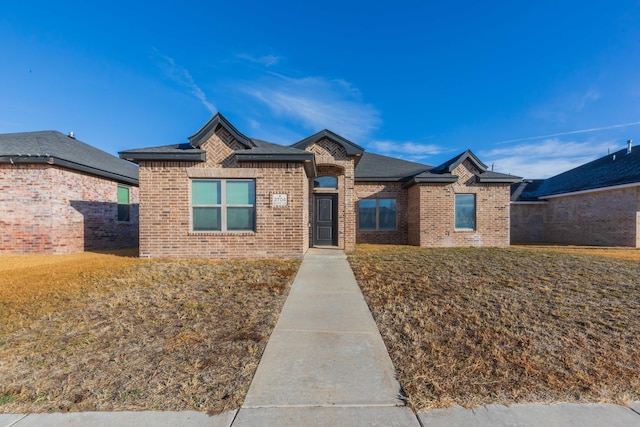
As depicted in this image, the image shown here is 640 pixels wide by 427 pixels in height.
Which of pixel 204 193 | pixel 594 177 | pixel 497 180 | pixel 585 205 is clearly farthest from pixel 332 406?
pixel 594 177

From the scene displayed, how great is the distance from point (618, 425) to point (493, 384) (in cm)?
78

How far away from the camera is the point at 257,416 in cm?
216

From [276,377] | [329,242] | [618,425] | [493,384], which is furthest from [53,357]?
[329,242]

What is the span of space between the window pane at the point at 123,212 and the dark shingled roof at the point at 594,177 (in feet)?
70.2

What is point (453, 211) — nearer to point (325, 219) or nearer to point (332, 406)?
point (325, 219)

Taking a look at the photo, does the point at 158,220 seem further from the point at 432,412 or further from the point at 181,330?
the point at 432,412

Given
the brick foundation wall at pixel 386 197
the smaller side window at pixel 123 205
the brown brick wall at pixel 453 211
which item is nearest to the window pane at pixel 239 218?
the brick foundation wall at pixel 386 197

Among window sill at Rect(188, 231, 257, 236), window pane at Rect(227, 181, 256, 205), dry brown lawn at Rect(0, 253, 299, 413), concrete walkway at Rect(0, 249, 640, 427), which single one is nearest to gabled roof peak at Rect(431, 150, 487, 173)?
window pane at Rect(227, 181, 256, 205)

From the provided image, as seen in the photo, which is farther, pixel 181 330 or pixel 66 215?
pixel 66 215

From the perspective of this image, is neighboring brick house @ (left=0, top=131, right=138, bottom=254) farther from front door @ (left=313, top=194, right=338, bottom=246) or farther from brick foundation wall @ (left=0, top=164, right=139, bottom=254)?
front door @ (left=313, top=194, right=338, bottom=246)

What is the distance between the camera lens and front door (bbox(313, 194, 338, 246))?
11.9 metres

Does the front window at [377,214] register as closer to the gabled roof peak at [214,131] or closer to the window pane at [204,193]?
the gabled roof peak at [214,131]

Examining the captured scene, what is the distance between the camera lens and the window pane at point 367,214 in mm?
14219

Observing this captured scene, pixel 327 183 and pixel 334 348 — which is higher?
pixel 327 183
